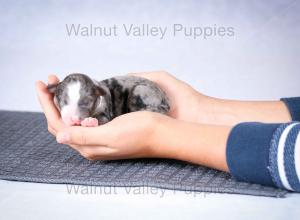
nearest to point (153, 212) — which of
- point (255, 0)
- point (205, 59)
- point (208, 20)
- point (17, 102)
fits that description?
point (17, 102)

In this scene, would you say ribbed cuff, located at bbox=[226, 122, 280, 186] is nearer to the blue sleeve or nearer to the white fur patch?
the blue sleeve

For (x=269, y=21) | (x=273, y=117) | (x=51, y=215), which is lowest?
(x=51, y=215)

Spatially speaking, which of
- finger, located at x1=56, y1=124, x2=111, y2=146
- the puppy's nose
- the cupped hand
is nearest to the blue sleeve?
the cupped hand

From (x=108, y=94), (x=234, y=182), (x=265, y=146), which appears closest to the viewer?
(x=265, y=146)

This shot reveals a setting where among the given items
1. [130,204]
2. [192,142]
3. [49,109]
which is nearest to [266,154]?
[192,142]

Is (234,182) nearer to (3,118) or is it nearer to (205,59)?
(3,118)

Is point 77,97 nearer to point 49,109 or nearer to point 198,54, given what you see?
point 49,109
